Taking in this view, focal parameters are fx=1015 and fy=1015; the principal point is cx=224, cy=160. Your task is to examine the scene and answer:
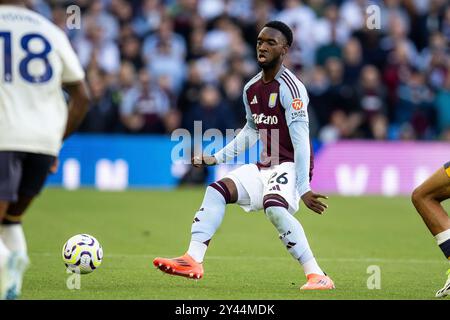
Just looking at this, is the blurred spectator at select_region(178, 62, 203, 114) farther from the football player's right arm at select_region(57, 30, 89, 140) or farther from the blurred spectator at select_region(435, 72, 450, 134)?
the football player's right arm at select_region(57, 30, 89, 140)

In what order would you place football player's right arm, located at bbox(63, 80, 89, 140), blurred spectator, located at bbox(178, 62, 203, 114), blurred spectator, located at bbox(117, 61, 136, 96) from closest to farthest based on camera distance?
football player's right arm, located at bbox(63, 80, 89, 140) → blurred spectator, located at bbox(117, 61, 136, 96) → blurred spectator, located at bbox(178, 62, 203, 114)

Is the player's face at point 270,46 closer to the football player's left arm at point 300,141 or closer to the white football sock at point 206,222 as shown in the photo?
the football player's left arm at point 300,141

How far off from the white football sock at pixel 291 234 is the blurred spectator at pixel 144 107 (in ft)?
40.3

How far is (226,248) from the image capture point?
1281 cm

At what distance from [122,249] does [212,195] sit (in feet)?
10.9

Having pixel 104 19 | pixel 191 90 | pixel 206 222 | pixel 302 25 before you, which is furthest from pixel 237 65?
pixel 206 222

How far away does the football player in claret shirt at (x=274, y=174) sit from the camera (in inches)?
357

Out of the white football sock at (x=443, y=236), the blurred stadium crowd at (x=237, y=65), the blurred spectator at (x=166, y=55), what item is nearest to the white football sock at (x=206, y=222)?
the white football sock at (x=443, y=236)

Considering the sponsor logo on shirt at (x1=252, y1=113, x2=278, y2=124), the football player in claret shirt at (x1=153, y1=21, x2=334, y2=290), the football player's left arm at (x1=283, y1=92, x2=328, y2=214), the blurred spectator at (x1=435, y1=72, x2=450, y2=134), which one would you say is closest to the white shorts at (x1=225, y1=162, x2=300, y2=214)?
the football player in claret shirt at (x1=153, y1=21, x2=334, y2=290)

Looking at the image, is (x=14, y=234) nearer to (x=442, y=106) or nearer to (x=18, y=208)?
(x=18, y=208)

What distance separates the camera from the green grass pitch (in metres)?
8.98

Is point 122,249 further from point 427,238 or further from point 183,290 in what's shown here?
point 427,238

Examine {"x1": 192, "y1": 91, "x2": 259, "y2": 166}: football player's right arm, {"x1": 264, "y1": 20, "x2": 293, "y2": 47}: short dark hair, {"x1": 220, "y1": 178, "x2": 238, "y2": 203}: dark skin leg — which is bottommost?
{"x1": 220, "y1": 178, "x2": 238, "y2": 203}: dark skin leg

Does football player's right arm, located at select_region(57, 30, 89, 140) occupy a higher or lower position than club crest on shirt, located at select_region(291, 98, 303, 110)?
higher
